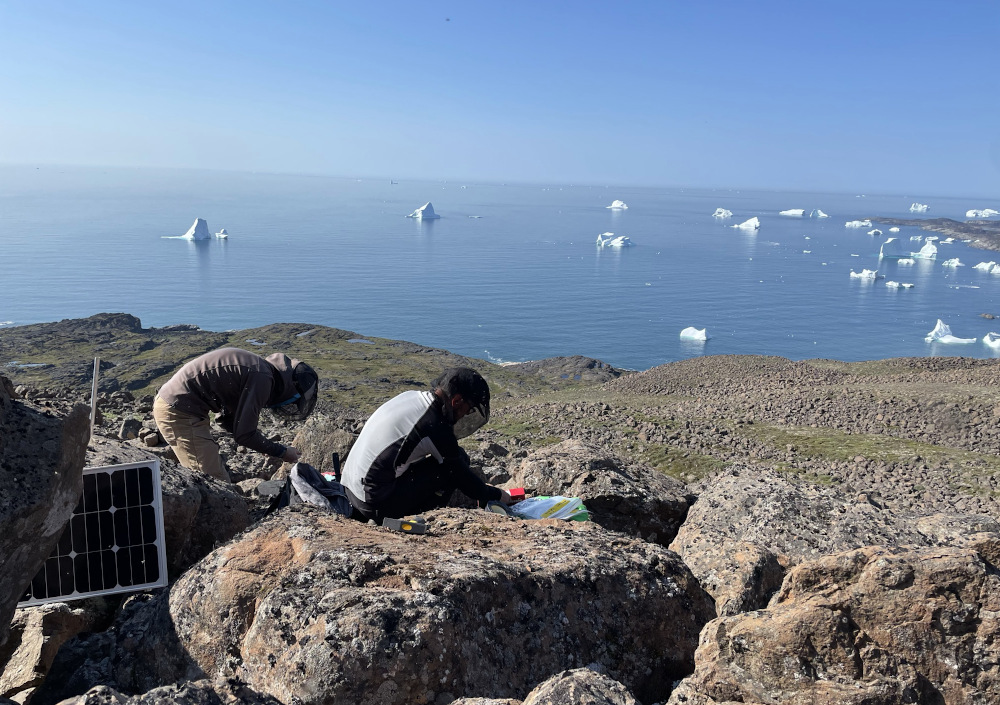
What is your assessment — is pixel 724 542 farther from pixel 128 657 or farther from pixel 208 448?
Result: pixel 208 448

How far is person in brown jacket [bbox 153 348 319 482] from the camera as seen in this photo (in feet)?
23.0

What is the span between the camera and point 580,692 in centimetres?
287

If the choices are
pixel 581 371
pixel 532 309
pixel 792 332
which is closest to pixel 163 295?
pixel 532 309

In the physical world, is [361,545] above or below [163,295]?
above

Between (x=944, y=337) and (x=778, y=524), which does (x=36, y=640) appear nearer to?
(x=778, y=524)

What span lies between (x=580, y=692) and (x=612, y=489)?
176 inches

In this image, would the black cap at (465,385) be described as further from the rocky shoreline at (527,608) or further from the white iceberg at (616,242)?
the white iceberg at (616,242)

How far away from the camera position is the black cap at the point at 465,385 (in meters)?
5.56

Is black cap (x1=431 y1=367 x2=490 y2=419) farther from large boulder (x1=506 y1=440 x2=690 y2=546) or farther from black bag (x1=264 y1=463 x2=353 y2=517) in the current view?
large boulder (x1=506 y1=440 x2=690 y2=546)

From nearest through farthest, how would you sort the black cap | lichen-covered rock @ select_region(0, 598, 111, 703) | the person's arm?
1. lichen-covered rock @ select_region(0, 598, 111, 703)
2. the black cap
3. the person's arm

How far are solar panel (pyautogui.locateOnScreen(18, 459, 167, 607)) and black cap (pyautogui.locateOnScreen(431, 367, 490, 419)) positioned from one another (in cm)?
226

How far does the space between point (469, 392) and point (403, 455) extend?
0.80 m

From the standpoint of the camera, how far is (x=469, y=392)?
5.61 meters

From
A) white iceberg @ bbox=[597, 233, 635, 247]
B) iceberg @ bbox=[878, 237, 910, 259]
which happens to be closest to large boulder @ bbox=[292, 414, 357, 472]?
white iceberg @ bbox=[597, 233, 635, 247]
